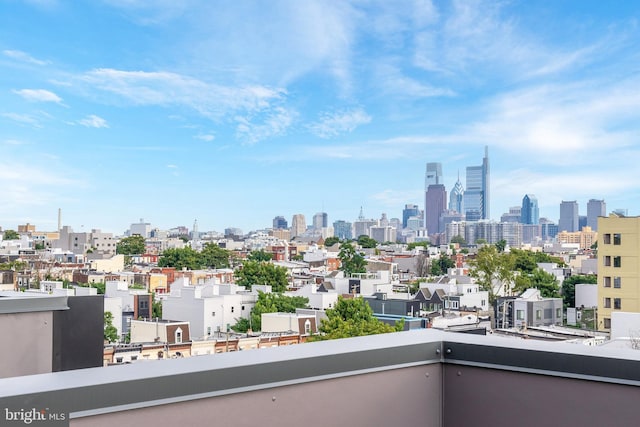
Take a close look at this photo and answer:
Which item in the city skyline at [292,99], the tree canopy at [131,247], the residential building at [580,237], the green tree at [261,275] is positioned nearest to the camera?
the green tree at [261,275]

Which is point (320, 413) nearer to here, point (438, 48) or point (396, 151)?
point (438, 48)

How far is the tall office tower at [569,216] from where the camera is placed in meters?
57.8

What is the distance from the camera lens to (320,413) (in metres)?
0.80

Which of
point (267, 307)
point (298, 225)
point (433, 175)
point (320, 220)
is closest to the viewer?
point (267, 307)

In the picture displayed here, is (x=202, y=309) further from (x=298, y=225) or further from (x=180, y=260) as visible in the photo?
(x=298, y=225)

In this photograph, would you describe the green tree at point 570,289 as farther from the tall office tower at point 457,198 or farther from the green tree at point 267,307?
the tall office tower at point 457,198

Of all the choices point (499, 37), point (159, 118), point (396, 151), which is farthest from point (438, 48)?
point (159, 118)

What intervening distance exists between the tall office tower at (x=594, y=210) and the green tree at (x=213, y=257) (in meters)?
27.0

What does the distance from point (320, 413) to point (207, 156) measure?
39013 millimetres

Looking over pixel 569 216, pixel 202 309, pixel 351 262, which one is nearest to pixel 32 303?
pixel 202 309

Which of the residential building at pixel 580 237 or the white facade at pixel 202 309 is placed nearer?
the white facade at pixel 202 309

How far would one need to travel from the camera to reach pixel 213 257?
33.5m

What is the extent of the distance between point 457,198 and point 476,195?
3.20 metres

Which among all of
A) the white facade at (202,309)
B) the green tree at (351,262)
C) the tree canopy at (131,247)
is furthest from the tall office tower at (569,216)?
the white facade at (202,309)
